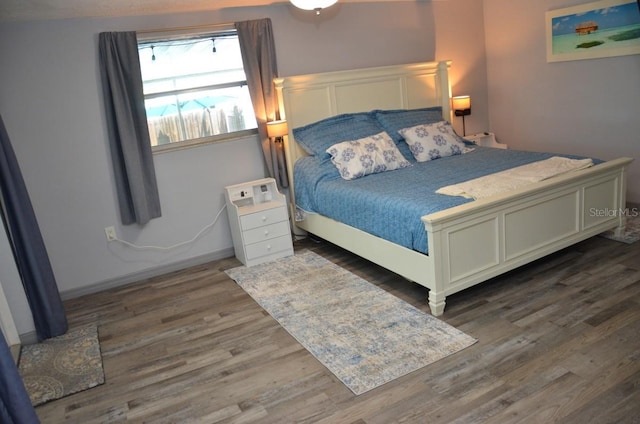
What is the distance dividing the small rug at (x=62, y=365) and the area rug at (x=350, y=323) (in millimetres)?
1041

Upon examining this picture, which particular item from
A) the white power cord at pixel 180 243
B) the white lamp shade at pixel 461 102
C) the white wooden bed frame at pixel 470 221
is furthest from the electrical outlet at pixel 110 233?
the white lamp shade at pixel 461 102

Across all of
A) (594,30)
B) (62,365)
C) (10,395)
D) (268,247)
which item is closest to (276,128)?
(268,247)

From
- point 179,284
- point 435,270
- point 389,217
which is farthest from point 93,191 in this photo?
point 435,270

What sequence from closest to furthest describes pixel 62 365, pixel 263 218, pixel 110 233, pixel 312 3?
pixel 62 365
pixel 312 3
pixel 110 233
pixel 263 218

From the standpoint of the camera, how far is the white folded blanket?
10.00 ft

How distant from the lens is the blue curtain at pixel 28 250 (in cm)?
299

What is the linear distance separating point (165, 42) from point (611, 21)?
3557 mm

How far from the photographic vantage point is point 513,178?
3.23m

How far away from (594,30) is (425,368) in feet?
11.0

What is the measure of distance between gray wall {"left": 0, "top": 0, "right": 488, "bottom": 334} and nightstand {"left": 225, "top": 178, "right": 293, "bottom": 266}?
0.55 feet

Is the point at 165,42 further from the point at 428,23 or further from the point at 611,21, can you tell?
the point at 611,21

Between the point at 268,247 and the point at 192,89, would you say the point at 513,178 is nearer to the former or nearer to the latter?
the point at 268,247

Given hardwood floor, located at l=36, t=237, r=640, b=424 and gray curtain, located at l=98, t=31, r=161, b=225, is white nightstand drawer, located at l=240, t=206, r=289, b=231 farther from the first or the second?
gray curtain, located at l=98, t=31, r=161, b=225

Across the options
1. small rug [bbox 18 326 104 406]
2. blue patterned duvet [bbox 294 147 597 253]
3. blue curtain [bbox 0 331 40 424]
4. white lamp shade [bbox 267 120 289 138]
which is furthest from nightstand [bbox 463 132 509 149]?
blue curtain [bbox 0 331 40 424]
